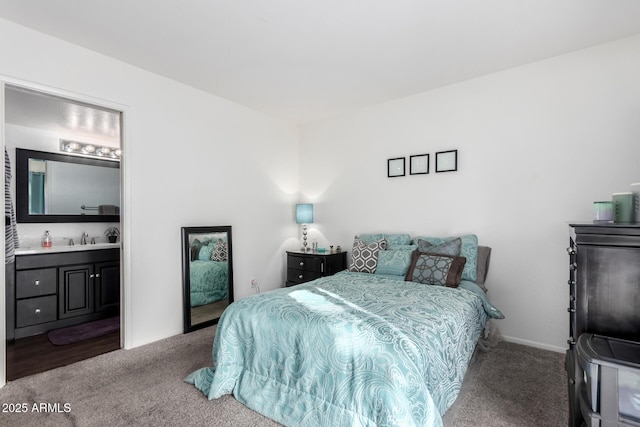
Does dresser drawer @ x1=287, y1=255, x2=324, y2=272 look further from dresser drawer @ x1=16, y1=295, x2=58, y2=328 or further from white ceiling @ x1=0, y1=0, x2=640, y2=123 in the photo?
dresser drawer @ x1=16, y1=295, x2=58, y2=328

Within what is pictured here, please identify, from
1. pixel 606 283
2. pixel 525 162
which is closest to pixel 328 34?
pixel 525 162

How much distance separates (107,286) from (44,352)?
3.58 feet

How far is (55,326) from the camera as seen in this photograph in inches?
142

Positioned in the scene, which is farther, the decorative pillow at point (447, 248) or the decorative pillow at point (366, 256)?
the decorative pillow at point (366, 256)

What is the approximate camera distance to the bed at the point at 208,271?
353 centimetres

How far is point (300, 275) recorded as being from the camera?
13.9 ft

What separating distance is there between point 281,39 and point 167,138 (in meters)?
1.59

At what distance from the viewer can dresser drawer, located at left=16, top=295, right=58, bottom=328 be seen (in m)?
3.35

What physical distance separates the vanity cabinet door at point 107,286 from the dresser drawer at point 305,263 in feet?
7.23

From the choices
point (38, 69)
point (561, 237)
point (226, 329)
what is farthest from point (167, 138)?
point (561, 237)

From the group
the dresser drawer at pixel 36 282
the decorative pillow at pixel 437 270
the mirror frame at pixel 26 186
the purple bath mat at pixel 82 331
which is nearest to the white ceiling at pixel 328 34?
the decorative pillow at pixel 437 270

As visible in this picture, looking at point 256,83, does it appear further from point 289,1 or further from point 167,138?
point 289,1

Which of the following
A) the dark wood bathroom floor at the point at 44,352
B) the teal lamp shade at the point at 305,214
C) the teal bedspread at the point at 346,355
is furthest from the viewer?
the teal lamp shade at the point at 305,214

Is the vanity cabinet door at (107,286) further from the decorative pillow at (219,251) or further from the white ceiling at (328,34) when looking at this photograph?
the white ceiling at (328,34)
